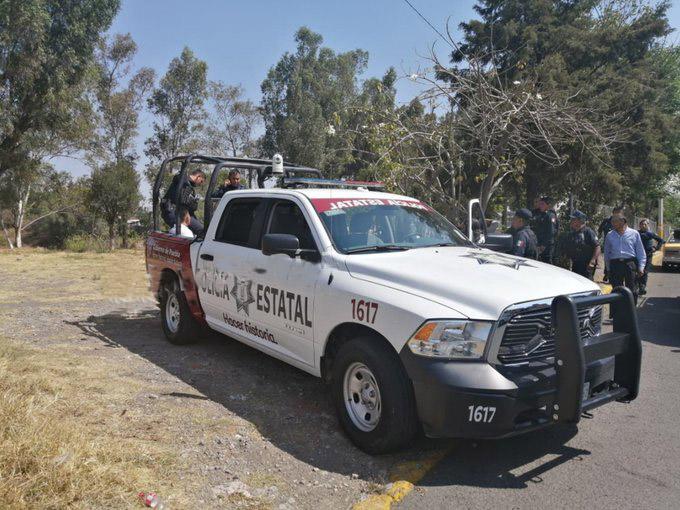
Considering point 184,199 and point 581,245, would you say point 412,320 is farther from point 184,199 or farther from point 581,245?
point 581,245

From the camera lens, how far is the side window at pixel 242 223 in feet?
17.8

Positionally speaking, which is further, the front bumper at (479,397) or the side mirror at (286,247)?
the side mirror at (286,247)

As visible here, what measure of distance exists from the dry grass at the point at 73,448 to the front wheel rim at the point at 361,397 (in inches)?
48.9

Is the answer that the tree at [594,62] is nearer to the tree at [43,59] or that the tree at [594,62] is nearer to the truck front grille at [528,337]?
the tree at [43,59]

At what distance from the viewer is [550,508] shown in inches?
131

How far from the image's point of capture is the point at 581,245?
901 cm

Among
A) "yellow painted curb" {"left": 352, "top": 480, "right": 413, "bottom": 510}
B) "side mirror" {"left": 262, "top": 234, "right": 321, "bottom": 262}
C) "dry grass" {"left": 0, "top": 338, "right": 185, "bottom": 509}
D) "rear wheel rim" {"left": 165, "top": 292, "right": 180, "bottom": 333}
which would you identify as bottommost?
"yellow painted curb" {"left": 352, "top": 480, "right": 413, "bottom": 510}

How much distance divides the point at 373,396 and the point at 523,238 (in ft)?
16.7

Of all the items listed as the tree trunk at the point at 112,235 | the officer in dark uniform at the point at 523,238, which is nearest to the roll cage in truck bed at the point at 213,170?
the officer in dark uniform at the point at 523,238

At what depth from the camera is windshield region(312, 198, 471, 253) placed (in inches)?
183

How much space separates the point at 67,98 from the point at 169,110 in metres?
17.9

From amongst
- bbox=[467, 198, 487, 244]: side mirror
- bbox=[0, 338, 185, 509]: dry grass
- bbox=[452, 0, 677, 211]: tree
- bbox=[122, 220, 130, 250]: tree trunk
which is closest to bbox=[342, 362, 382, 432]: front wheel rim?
bbox=[0, 338, 185, 509]: dry grass

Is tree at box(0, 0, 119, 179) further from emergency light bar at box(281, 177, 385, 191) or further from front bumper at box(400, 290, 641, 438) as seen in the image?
front bumper at box(400, 290, 641, 438)

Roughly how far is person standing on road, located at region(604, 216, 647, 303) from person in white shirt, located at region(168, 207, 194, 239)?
6.38m
